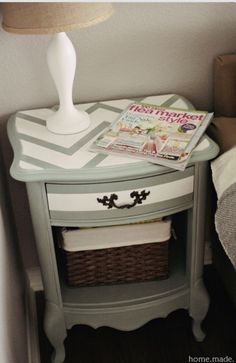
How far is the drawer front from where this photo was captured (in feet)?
3.89

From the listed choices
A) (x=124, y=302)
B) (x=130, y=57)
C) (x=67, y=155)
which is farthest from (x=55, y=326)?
(x=130, y=57)

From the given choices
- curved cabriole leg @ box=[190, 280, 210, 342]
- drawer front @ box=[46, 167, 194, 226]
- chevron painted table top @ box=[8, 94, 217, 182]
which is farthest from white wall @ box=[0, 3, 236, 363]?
curved cabriole leg @ box=[190, 280, 210, 342]

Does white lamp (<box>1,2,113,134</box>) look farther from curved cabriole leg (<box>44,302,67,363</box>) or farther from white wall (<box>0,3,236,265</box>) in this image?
curved cabriole leg (<box>44,302,67,363</box>)

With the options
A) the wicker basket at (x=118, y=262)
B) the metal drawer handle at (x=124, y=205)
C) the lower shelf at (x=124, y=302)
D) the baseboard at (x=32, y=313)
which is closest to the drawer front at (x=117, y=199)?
the metal drawer handle at (x=124, y=205)

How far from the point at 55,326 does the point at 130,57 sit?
0.82 meters

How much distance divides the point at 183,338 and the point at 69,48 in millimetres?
975

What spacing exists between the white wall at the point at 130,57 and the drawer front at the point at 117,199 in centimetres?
21

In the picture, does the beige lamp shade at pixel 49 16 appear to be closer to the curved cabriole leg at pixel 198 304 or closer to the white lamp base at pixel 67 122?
the white lamp base at pixel 67 122

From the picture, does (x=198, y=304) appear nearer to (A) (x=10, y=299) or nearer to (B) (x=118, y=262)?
(B) (x=118, y=262)

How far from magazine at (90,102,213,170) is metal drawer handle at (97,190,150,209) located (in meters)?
0.09

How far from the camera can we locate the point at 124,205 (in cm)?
121

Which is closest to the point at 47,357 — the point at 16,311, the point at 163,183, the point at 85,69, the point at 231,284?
the point at 16,311

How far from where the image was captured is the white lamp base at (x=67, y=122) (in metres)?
1.29

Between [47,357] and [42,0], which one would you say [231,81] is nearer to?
[42,0]
